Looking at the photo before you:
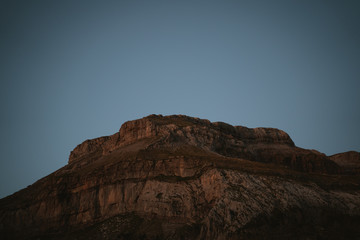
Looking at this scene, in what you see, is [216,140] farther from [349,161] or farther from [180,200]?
[349,161]

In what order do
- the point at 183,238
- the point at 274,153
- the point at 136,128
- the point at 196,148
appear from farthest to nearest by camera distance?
the point at 274,153
the point at 136,128
the point at 196,148
the point at 183,238

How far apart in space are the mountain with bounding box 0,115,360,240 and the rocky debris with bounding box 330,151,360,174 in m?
60.6

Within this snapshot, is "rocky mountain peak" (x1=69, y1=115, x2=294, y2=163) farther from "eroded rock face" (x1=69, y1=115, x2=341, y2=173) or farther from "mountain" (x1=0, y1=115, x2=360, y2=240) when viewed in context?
"mountain" (x1=0, y1=115, x2=360, y2=240)

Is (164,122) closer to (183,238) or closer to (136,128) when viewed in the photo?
(136,128)

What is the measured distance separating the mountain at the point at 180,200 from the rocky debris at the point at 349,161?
2387 inches

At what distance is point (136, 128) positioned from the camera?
110125 millimetres

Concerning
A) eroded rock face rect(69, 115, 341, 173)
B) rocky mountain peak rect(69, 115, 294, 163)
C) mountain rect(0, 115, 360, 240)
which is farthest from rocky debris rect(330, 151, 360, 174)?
mountain rect(0, 115, 360, 240)

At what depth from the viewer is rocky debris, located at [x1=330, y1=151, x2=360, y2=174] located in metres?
145

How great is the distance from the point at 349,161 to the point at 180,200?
365 ft

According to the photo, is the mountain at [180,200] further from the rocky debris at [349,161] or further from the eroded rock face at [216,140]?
the rocky debris at [349,161]

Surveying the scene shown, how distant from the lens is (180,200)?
244ft

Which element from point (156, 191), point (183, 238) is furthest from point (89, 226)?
point (183, 238)

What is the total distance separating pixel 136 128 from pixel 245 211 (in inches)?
2068

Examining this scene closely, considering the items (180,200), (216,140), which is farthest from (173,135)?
(180,200)
